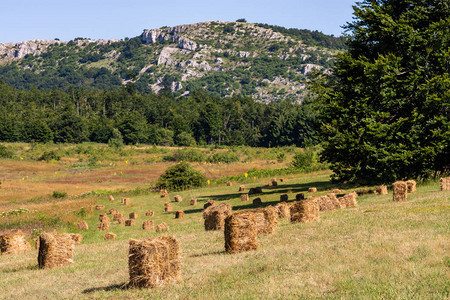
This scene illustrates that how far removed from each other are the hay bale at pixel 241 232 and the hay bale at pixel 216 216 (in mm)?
7260

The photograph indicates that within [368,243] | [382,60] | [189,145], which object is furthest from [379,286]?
[189,145]

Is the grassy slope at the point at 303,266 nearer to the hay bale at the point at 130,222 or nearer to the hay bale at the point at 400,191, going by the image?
the hay bale at the point at 400,191

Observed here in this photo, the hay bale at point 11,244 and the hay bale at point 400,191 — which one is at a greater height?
the hay bale at point 400,191

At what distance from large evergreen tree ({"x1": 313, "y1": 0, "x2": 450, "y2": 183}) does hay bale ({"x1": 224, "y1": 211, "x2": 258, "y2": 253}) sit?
1945cm

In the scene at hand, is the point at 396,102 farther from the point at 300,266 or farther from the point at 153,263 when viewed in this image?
the point at 153,263

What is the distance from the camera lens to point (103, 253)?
19.2m

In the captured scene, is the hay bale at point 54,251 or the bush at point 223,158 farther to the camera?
the bush at point 223,158

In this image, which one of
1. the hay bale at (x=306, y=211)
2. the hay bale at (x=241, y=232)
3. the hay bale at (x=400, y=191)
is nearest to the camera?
the hay bale at (x=241, y=232)

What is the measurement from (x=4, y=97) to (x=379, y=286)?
18927 cm

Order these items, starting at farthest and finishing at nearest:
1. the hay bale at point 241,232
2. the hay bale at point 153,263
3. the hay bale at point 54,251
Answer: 1. the hay bale at point 54,251
2. the hay bale at point 241,232
3. the hay bale at point 153,263

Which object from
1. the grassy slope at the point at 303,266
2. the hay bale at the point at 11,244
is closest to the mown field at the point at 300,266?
the grassy slope at the point at 303,266

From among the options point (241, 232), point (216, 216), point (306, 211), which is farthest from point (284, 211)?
point (241, 232)

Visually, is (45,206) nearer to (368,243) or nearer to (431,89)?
(431,89)

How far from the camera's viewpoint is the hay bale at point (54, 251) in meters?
16.8
